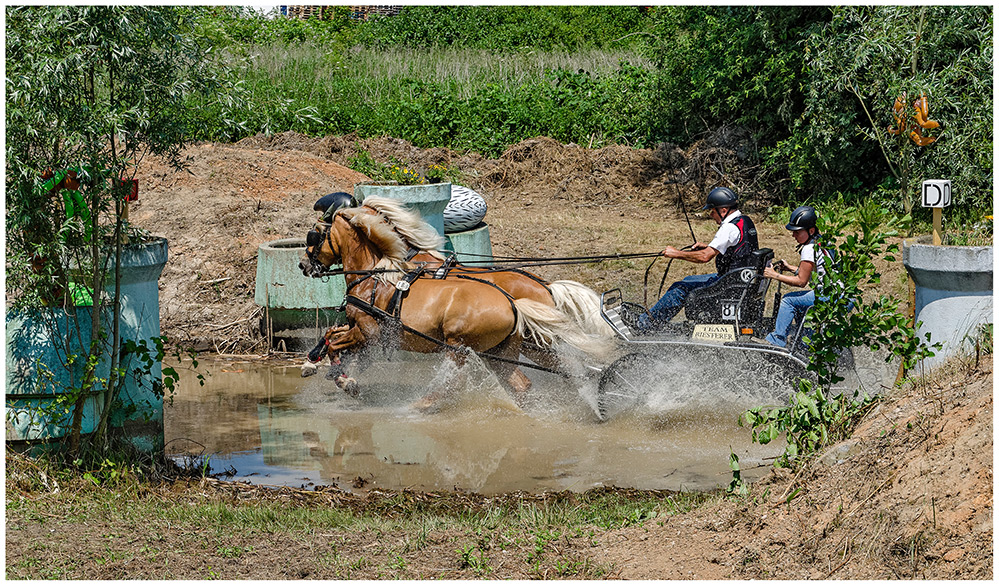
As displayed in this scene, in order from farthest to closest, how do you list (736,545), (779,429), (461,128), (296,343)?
(461,128) < (296,343) < (779,429) < (736,545)

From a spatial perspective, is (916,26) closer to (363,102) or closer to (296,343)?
→ (296,343)

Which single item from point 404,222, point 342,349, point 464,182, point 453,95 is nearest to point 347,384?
point 342,349

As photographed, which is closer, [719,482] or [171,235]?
[719,482]

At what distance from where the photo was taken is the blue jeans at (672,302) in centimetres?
780

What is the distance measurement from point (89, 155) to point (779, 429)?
4.30 meters

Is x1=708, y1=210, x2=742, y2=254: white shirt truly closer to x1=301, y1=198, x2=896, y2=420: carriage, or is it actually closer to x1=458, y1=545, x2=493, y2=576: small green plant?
x1=301, y1=198, x2=896, y2=420: carriage

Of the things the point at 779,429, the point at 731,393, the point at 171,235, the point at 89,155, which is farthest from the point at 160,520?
the point at 171,235

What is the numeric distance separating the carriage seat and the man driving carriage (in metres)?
0.10

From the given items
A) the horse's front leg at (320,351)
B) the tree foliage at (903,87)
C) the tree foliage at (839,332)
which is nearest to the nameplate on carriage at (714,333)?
the tree foliage at (839,332)

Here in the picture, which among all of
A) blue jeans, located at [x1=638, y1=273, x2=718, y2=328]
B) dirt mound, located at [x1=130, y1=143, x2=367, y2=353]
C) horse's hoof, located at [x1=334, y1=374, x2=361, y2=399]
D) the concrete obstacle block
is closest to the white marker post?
the concrete obstacle block

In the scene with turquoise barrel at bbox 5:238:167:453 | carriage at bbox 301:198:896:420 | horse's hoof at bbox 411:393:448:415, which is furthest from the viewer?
horse's hoof at bbox 411:393:448:415

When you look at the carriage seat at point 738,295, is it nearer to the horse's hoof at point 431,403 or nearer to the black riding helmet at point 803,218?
the black riding helmet at point 803,218

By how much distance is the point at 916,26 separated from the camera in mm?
14742

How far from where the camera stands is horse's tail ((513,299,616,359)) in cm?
798
